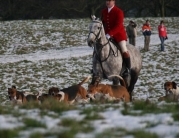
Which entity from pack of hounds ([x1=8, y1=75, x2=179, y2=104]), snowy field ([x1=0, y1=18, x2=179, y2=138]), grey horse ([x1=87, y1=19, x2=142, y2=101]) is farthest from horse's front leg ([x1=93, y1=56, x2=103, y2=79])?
snowy field ([x1=0, y1=18, x2=179, y2=138])

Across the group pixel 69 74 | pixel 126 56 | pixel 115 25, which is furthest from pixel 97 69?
pixel 69 74

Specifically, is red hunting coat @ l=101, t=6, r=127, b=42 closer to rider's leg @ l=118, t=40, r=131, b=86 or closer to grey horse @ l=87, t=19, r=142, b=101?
rider's leg @ l=118, t=40, r=131, b=86

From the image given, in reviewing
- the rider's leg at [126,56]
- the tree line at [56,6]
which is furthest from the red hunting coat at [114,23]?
the tree line at [56,6]

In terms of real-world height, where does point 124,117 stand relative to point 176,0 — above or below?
below

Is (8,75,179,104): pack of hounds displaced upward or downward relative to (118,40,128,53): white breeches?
downward

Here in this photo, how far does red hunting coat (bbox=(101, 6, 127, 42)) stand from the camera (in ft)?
34.4

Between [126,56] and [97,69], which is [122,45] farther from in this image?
[97,69]

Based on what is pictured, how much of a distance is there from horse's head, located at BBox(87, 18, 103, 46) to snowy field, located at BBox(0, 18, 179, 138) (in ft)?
5.43

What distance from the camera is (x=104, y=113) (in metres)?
6.03

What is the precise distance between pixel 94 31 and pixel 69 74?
9.97 m

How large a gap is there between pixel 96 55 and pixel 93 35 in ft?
2.18

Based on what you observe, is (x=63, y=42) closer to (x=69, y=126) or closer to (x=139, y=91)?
(x=139, y=91)

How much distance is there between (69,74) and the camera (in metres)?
19.7

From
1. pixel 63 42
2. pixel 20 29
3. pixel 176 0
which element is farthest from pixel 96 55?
pixel 176 0
